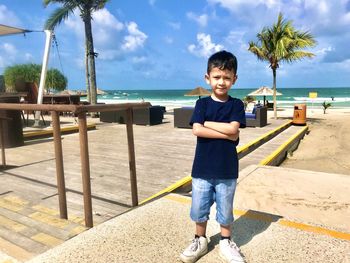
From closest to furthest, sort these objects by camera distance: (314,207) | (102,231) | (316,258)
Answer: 1. (316,258)
2. (102,231)
3. (314,207)

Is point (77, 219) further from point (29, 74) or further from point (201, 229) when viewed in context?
point (29, 74)

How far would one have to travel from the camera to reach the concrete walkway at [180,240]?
2.56 metres

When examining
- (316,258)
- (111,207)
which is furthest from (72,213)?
(316,258)

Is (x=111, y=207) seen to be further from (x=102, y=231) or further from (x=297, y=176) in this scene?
(x=297, y=176)

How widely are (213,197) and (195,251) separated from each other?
451 millimetres

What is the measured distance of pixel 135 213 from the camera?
3.46 metres

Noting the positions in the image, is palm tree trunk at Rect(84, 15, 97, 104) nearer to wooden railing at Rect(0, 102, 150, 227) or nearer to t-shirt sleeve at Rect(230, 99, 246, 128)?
wooden railing at Rect(0, 102, 150, 227)

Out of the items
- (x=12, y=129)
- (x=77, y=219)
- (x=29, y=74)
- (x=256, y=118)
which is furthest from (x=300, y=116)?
(x=29, y=74)

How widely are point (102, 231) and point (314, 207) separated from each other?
287cm

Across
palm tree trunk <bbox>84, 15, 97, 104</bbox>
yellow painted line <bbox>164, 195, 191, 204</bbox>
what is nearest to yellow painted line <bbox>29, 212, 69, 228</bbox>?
yellow painted line <bbox>164, 195, 191, 204</bbox>

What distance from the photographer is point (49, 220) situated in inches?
133

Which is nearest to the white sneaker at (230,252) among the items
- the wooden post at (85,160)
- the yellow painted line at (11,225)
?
the wooden post at (85,160)

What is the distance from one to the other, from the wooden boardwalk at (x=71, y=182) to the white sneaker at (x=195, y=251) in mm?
1194

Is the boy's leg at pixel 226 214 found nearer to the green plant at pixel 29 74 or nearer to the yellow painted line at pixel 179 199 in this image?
the yellow painted line at pixel 179 199
